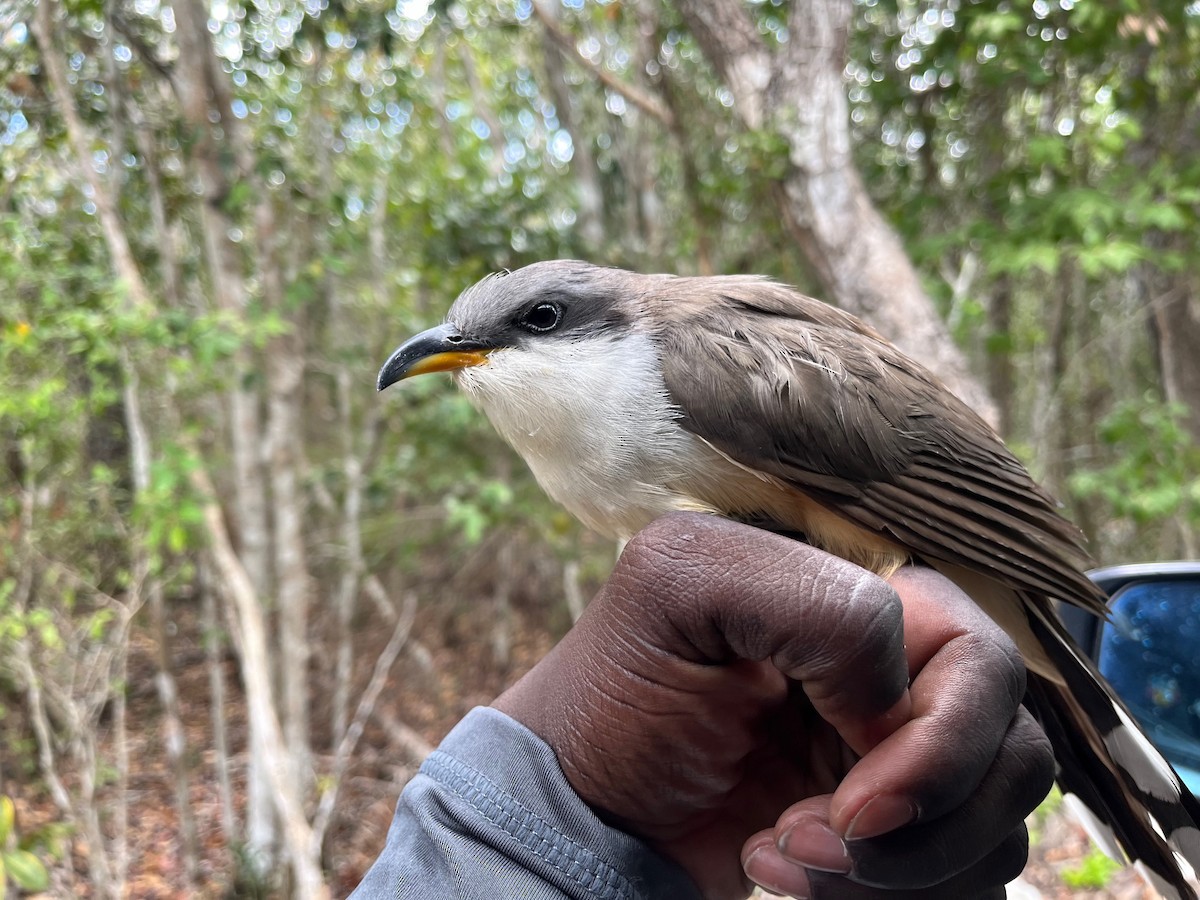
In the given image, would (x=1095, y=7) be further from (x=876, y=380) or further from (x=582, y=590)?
(x=582, y=590)

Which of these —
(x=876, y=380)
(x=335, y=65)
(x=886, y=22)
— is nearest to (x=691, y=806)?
(x=876, y=380)

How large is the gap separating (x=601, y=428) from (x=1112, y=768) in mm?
1562

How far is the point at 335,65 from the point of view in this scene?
6570mm

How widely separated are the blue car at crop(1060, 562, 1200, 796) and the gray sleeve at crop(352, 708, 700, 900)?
5.98 feet

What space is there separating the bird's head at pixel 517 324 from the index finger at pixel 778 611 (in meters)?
0.85

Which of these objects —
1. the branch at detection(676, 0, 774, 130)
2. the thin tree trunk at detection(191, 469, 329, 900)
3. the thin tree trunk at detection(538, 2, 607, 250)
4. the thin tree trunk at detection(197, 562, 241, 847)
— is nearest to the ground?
the thin tree trunk at detection(197, 562, 241, 847)

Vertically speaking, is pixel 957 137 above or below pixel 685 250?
above

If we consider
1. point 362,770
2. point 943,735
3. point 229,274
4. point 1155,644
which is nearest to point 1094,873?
point 1155,644

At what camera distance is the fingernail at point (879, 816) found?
51.3 inches

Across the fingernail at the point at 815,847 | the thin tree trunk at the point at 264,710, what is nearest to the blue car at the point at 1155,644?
the fingernail at the point at 815,847

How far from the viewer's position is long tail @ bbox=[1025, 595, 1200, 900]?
1.73 meters

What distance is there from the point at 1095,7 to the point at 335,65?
5828 mm

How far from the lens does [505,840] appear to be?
5.30 ft

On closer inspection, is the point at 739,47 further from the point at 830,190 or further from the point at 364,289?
the point at 364,289
